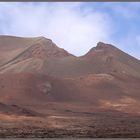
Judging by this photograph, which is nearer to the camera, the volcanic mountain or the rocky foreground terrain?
the rocky foreground terrain

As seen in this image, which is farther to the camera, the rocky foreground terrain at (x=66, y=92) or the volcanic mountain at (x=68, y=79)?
the volcanic mountain at (x=68, y=79)

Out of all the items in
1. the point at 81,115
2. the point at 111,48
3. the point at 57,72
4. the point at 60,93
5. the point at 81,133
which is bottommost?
the point at 81,133

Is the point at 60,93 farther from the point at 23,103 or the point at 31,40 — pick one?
the point at 31,40

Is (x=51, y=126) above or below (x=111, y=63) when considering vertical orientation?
below

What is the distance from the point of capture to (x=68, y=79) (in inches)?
2199

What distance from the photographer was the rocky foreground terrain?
36.9 m

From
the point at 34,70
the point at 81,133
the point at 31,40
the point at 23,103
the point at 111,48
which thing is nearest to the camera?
the point at 81,133

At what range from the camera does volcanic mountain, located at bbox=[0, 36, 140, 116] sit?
160 ft

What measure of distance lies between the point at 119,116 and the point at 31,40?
1589 inches

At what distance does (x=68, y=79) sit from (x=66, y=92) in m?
4.40

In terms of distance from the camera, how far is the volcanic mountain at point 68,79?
48.7m

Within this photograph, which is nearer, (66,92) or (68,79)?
(66,92)

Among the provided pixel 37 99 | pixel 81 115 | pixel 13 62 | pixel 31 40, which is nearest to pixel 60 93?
pixel 37 99

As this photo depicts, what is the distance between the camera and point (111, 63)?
65000 millimetres
